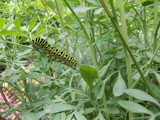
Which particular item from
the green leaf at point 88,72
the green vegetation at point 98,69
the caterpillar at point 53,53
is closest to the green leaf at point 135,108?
the green vegetation at point 98,69

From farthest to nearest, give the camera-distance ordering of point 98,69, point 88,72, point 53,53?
point 53,53, point 98,69, point 88,72

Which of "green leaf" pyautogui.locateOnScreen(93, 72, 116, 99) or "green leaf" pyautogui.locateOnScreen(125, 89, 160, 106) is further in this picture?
"green leaf" pyautogui.locateOnScreen(93, 72, 116, 99)

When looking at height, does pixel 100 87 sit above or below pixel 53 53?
below

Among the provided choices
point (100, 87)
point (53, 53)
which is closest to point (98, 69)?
point (100, 87)

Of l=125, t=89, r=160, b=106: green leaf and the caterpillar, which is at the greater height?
the caterpillar

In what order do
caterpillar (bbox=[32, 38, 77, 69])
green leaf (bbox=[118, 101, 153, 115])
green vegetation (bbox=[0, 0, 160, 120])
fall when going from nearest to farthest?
1. green leaf (bbox=[118, 101, 153, 115])
2. green vegetation (bbox=[0, 0, 160, 120])
3. caterpillar (bbox=[32, 38, 77, 69])

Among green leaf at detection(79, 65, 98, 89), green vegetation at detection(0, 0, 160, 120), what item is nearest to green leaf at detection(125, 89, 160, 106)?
green vegetation at detection(0, 0, 160, 120)

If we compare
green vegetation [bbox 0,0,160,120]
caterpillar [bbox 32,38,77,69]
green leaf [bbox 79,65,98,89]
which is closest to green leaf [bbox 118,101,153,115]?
green vegetation [bbox 0,0,160,120]

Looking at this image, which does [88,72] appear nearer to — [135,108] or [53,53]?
[135,108]

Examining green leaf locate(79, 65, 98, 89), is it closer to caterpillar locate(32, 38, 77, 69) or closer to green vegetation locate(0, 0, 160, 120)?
green vegetation locate(0, 0, 160, 120)

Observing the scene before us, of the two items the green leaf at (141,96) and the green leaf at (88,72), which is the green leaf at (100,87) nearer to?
the green leaf at (88,72)

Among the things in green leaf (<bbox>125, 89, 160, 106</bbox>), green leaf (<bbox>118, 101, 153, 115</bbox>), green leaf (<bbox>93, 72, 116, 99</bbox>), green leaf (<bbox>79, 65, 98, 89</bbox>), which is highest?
green leaf (<bbox>79, 65, 98, 89</bbox>)

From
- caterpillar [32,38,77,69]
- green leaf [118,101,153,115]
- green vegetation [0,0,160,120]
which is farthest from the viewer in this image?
caterpillar [32,38,77,69]
